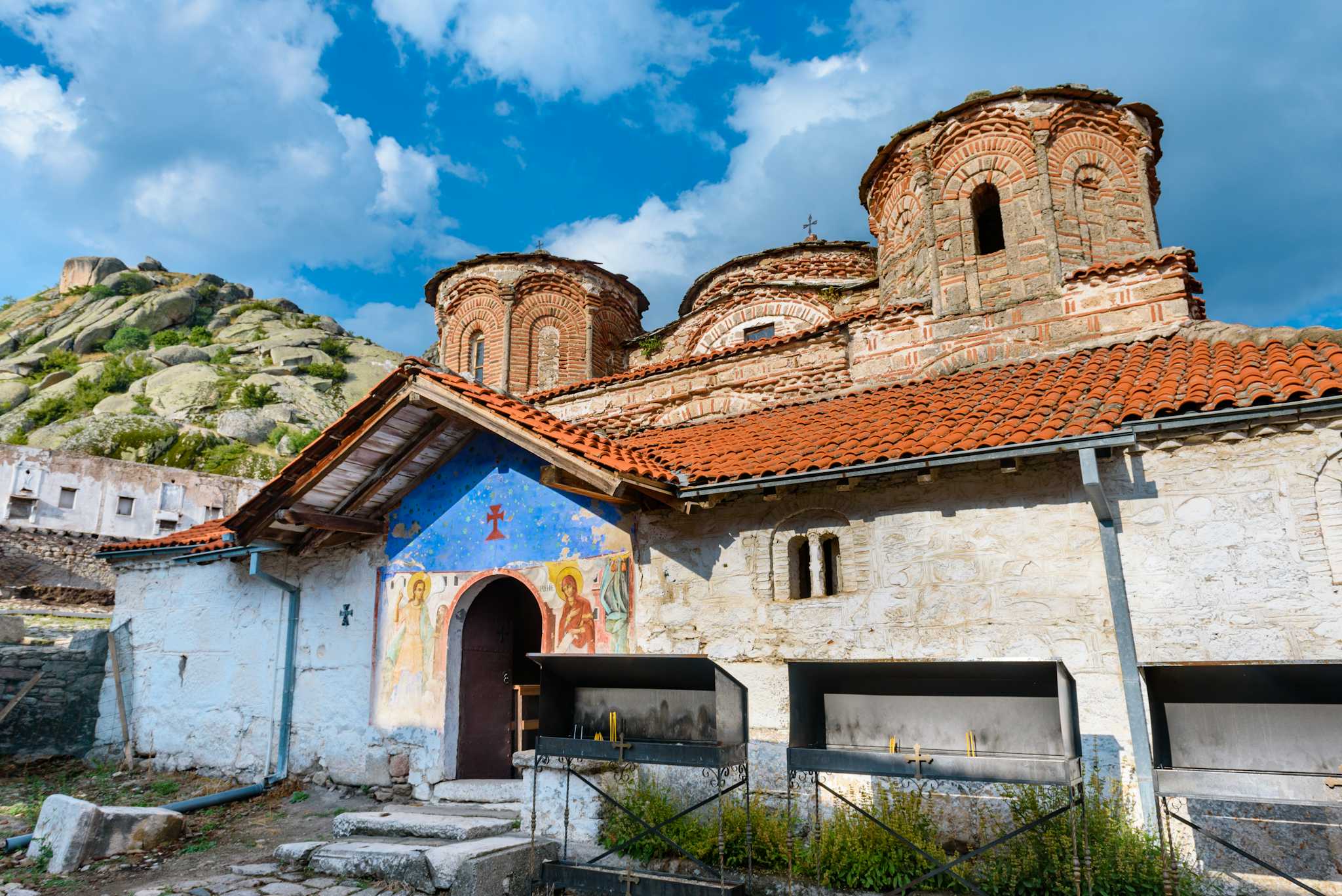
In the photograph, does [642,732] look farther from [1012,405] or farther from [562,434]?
[1012,405]

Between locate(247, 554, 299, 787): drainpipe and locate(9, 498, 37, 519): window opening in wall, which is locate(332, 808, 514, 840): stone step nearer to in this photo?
locate(247, 554, 299, 787): drainpipe

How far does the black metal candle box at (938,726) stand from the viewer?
481cm

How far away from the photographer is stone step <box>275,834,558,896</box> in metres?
5.73

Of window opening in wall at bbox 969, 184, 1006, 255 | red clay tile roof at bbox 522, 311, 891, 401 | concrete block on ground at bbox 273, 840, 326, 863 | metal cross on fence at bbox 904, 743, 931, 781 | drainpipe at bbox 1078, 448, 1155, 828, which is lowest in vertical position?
concrete block on ground at bbox 273, 840, 326, 863

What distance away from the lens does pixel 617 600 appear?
7.68 meters

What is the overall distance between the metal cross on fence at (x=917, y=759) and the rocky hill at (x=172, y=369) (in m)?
34.3

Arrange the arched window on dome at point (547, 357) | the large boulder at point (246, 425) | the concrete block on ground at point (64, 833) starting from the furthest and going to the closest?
the large boulder at point (246, 425)
the arched window on dome at point (547, 357)
the concrete block on ground at point (64, 833)

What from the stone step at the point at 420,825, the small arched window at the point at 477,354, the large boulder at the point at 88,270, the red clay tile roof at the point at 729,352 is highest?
the large boulder at the point at 88,270

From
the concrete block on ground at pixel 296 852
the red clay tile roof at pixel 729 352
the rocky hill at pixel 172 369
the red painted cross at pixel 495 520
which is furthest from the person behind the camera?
the rocky hill at pixel 172 369

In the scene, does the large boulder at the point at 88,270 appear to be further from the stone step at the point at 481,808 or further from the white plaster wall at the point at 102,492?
the stone step at the point at 481,808

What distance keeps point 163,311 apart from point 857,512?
55.0 meters

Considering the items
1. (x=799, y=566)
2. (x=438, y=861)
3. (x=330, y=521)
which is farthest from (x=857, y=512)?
(x=330, y=521)

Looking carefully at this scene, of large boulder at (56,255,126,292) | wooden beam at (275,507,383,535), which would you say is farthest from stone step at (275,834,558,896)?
large boulder at (56,255,126,292)

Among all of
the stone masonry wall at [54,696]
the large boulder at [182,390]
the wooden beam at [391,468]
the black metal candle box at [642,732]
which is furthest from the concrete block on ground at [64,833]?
the large boulder at [182,390]
